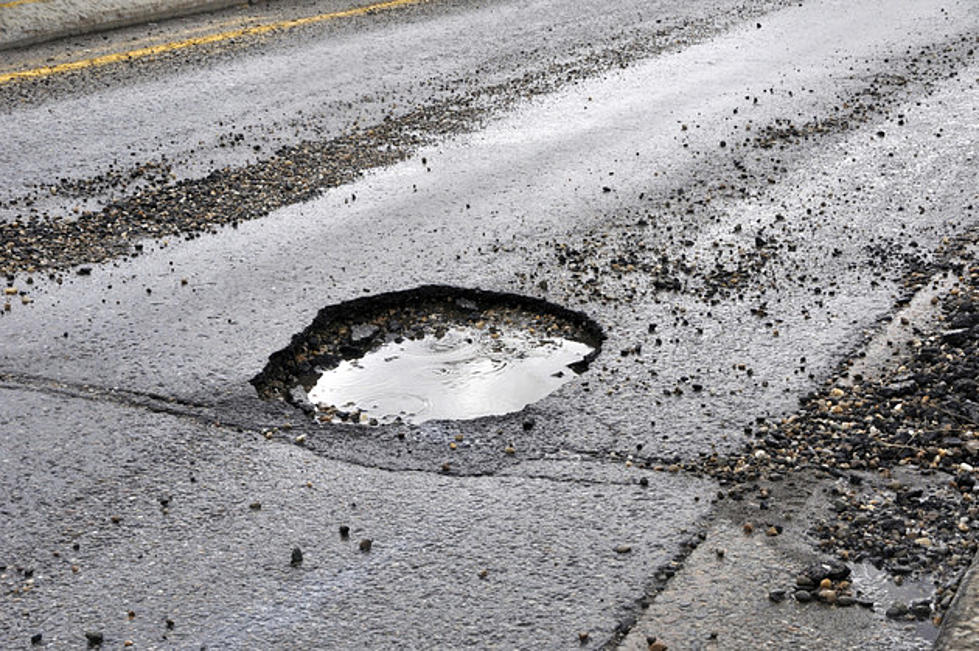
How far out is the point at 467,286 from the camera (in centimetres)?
554

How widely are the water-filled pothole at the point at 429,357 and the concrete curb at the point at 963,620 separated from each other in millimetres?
1791

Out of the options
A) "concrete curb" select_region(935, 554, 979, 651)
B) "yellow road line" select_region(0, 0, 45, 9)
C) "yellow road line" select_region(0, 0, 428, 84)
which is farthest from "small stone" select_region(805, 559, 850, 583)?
"yellow road line" select_region(0, 0, 45, 9)

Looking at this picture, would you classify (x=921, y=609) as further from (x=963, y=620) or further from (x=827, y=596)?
(x=827, y=596)

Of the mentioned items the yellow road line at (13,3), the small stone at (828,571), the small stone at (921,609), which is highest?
the yellow road line at (13,3)

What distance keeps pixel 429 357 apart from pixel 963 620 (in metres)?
2.44

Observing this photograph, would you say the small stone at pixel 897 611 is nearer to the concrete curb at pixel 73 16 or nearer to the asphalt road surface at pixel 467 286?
the asphalt road surface at pixel 467 286

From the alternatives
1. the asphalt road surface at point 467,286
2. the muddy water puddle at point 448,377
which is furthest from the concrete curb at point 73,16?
the muddy water puddle at point 448,377

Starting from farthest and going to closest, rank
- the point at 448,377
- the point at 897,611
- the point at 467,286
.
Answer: the point at 467,286 → the point at 448,377 → the point at 897,611

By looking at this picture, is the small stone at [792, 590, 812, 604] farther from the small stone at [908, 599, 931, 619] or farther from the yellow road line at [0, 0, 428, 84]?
the yellow road line at [0, 0, 428, 84]

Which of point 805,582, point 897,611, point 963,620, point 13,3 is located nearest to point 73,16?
point 13,3

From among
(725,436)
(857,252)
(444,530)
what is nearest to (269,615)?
(444,530)

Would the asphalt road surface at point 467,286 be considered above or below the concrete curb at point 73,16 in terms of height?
below

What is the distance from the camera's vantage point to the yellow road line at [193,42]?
9.69m

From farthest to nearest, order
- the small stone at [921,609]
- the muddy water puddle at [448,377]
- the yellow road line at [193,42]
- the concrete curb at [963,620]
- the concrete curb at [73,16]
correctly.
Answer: the concrete curb at [73,16]
the yellow road line at [193,42]
the muddy water puddle at [448,377]
the small stone at [921,609]
the concrete curb at [963,620]
